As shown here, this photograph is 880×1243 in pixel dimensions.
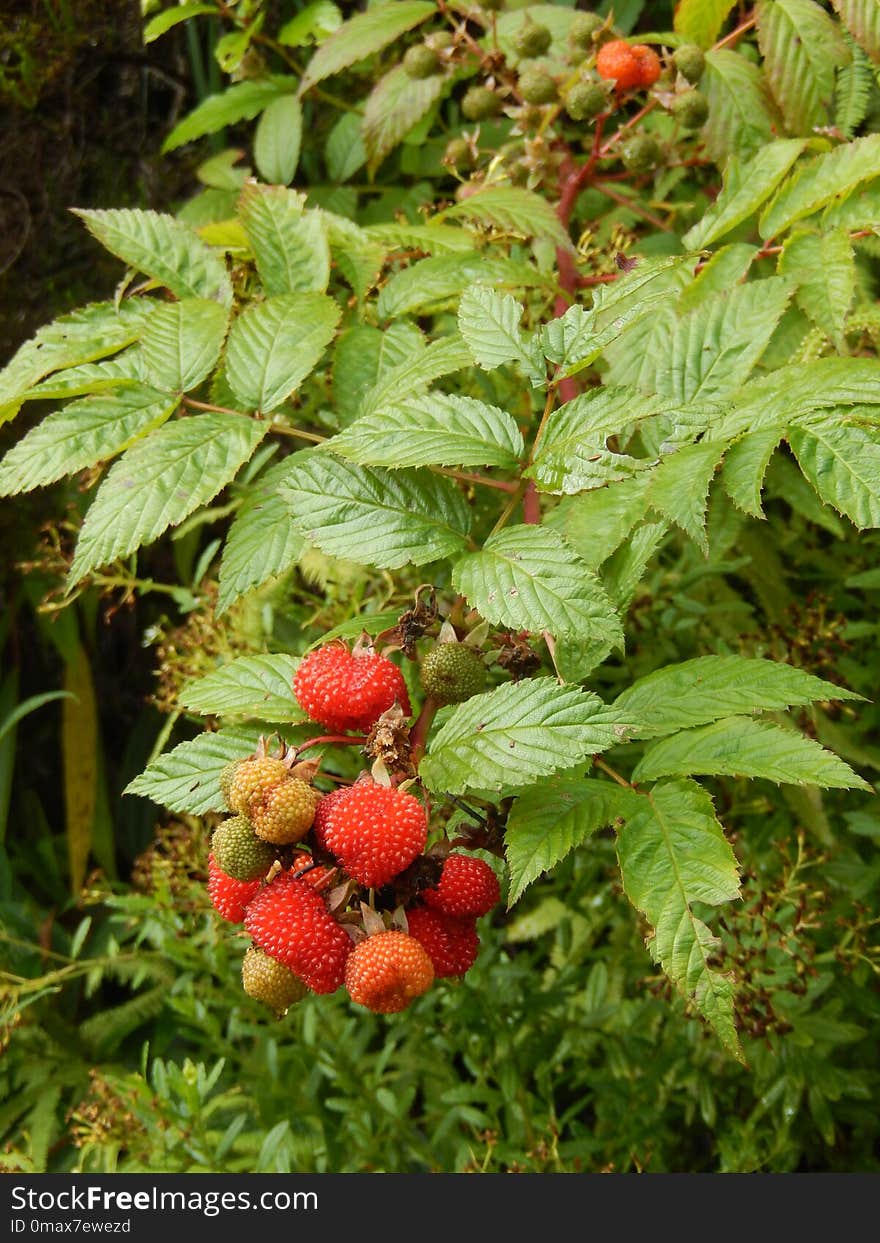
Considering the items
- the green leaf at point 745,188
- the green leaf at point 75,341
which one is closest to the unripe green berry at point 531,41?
the green leaf at point 745,188

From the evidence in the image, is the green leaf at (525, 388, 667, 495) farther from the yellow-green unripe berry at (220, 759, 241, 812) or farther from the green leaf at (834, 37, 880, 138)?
the green leaf at (834, 37, 880, 138)

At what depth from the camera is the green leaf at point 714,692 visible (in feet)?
2.81

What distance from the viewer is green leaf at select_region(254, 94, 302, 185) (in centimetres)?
183

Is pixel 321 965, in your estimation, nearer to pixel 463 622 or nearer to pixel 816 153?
pixel 463 622

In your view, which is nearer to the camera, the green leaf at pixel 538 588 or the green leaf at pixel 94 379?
the green leaf at pixel 538 588

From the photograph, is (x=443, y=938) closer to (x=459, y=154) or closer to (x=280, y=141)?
(x=459, y=154)

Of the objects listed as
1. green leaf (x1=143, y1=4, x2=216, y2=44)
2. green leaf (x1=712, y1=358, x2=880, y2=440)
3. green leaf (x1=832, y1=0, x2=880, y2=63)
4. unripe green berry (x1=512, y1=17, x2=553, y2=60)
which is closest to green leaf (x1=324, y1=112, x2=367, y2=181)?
green leaf (x1=143, y1=4, x2=216, y2=44)

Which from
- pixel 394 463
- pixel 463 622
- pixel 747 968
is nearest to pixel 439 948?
pixel 463 622

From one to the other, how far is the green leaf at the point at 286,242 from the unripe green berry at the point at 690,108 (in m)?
0.48

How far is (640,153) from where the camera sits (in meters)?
1.40

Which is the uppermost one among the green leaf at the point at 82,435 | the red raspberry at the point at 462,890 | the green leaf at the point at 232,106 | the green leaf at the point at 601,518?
the green leaf at the point at 232,106

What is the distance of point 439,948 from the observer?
821 millimetres

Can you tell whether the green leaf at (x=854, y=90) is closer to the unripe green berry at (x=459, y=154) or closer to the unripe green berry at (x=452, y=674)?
the unripe green berry at (x=459, y=154)

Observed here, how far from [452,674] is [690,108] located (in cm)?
90
